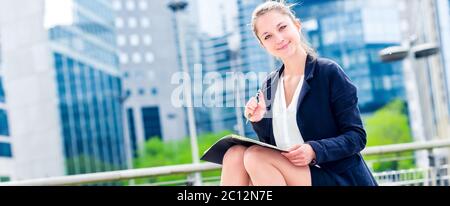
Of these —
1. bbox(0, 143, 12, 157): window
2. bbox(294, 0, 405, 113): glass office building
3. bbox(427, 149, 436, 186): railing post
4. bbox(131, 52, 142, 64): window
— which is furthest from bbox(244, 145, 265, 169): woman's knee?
bbox(0, 143, 12, 157): window

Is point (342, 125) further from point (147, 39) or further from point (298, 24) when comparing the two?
point (147, 39)

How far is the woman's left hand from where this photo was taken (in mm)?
1404

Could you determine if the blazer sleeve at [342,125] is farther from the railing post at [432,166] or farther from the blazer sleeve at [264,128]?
the railing post at [432,166]

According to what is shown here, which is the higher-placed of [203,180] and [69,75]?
[69,75]

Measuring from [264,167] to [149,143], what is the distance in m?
16.9

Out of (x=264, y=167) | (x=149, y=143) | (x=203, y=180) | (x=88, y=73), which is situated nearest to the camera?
(x=264, y=167)

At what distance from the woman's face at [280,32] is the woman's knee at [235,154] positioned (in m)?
0.24

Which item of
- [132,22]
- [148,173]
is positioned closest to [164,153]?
[132,22]

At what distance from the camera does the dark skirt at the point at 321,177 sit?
1459mm

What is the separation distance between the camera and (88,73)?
13953mm

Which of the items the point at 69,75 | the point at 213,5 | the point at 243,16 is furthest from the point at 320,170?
the point at 69,75

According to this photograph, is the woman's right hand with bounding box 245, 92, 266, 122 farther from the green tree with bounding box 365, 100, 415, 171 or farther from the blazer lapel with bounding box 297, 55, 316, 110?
the green tree with bounding box 365, 100, 415, 171

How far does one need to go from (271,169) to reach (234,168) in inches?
3.2
